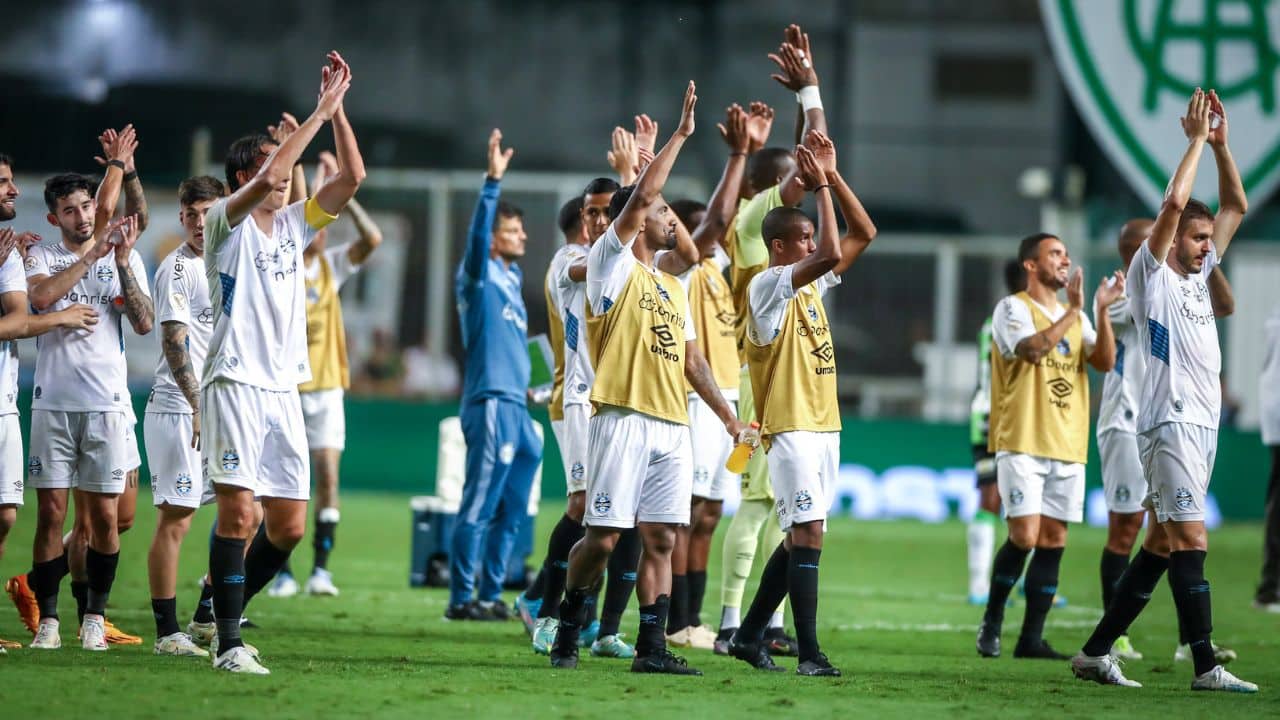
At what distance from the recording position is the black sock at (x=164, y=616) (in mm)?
8617

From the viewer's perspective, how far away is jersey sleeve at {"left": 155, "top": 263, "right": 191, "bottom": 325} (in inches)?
347

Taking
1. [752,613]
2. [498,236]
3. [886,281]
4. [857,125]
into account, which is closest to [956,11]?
[857,125]

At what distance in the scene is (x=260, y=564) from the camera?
27.3 ft

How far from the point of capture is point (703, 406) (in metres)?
10.1

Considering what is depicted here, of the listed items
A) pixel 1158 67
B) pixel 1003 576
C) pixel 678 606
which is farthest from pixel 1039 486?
pixel 1158 67

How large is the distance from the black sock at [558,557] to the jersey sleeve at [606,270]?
1.56 metres

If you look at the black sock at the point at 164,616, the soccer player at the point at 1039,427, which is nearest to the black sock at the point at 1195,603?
the soccer player at the point at 1039,427

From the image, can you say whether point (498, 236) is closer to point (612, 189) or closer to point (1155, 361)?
point (612, 189)

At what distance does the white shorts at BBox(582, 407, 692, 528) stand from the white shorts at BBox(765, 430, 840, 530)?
486 millimetres

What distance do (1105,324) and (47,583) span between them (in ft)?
20.3

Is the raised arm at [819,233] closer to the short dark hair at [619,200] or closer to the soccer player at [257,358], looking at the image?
the short dark hair at [619,200]

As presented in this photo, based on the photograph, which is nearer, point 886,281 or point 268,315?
point 268,315

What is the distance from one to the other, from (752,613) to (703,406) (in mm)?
1692

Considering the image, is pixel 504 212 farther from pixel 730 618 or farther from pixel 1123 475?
pixel 1123 475
